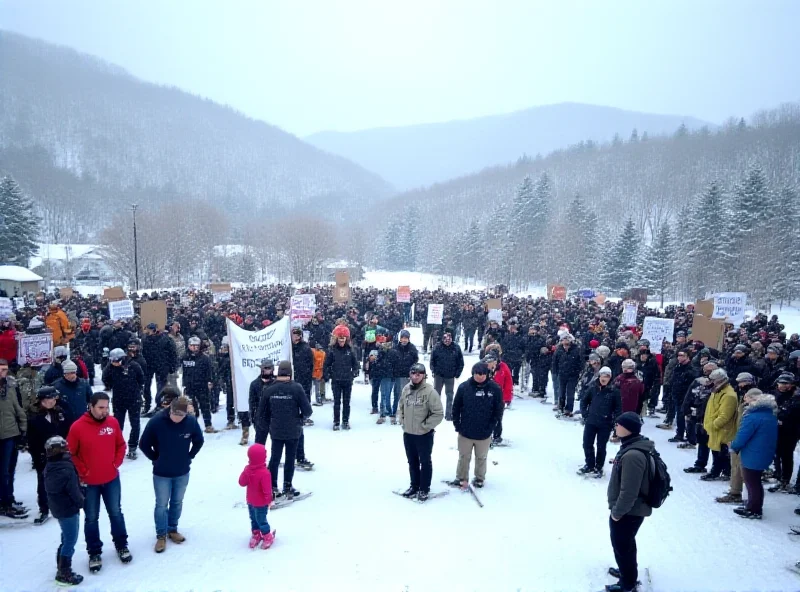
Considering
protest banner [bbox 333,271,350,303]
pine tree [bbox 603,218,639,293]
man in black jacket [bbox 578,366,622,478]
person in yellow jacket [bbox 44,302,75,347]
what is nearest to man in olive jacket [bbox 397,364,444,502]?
man in black jacket [bbox 578,366,622,478]

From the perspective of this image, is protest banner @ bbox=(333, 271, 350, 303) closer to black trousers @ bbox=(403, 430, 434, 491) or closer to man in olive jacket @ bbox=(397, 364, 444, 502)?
man in olive jacket @ bbox=(397, 364, 444, 502)

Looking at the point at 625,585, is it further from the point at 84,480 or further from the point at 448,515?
the point at 84,480

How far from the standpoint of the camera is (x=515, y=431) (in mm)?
9234

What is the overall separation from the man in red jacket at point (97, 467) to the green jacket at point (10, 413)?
1.78 m

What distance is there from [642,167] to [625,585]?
4785 inches

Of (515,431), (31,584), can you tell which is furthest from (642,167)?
(31,584)

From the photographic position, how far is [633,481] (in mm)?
4078

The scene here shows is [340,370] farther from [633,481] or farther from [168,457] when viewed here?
[633,481]

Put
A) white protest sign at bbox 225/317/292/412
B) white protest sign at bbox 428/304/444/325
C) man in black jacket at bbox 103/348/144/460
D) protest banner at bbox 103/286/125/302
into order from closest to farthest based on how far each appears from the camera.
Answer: man in black jacket at bbox 103/348/144/460, white protest sign at bbox 225/317/292/412, white protest sign at bbox 428/304/444/325, protest banner at bbox 103/286/125/302

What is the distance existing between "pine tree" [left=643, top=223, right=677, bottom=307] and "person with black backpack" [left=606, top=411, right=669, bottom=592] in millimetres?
48159

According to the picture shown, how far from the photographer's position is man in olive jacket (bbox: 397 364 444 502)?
613cm

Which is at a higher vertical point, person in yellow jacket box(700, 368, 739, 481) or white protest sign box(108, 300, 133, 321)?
white protest sign box(108, 300, 133, 321)

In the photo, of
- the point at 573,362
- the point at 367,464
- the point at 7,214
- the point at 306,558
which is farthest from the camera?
the point at 7,214

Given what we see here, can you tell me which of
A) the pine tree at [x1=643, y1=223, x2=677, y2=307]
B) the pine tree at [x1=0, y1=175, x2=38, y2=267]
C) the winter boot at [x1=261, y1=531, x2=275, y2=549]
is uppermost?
the pine tree at [x1=0, y1=175, x2=38, y2=267]
